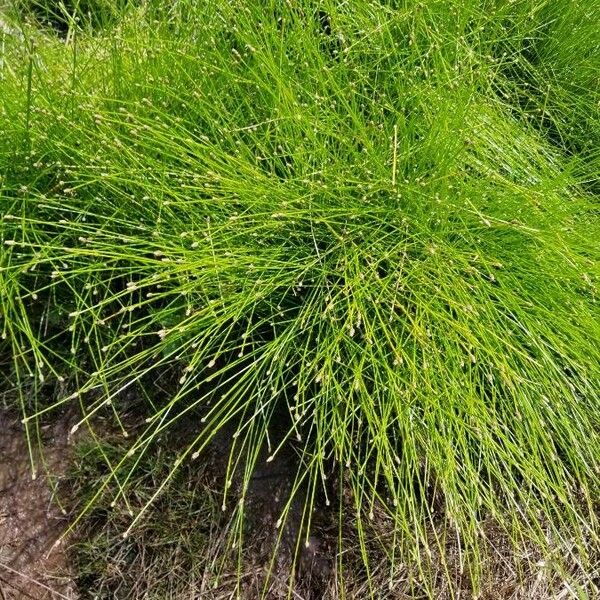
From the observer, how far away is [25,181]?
3.94ft

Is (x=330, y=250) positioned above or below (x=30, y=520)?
above

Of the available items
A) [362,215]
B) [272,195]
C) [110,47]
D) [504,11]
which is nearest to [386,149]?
[362,215]

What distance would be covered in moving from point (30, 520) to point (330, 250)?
76 centimetres

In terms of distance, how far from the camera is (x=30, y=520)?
118cm

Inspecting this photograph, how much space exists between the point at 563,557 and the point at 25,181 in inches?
51.2

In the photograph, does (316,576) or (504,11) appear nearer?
(316,576)

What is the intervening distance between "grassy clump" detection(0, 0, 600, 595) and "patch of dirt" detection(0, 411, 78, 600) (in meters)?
0.08

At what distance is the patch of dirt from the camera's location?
1150 mm

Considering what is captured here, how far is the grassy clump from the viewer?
1.07 metres

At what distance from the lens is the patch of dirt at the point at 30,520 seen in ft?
3.77

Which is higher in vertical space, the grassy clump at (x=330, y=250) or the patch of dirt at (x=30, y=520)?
Result: the grassy clump at (x=330, y=250)

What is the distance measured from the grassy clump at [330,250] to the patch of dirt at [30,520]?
0.26 ft

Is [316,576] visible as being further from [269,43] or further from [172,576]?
[269,43]

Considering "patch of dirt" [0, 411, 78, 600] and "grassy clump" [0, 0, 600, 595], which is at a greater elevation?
"grassy clump" [0, 0, 600, 595]
